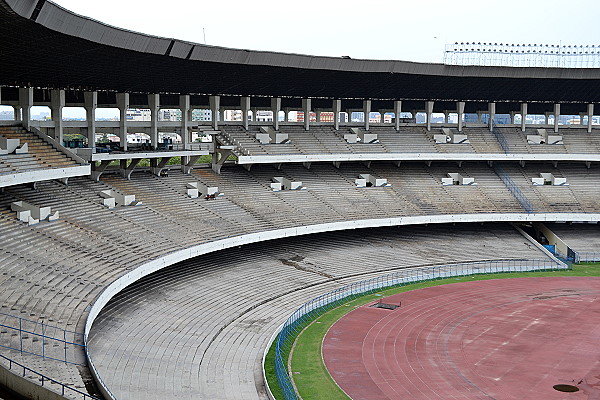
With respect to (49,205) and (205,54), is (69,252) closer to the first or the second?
(49,205)

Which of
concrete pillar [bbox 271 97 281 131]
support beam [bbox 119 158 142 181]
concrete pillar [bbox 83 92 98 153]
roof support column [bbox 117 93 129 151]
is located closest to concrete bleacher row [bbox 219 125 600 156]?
concrete pillar [bbox 271 97 281 131]

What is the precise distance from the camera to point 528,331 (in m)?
32.8

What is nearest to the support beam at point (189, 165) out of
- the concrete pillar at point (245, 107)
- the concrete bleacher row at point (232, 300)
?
the concrete pillar at point (245, 107)

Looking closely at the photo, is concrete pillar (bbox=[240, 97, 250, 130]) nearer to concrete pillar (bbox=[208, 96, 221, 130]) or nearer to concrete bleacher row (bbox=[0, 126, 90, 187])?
concrete pillar (bbox=[208, 96, 221, 130])

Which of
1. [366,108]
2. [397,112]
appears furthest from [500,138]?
[366,108]

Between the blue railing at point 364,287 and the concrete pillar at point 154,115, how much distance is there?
48.3 feet

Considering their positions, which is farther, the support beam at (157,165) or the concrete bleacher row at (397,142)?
the concrete bleacher row at (397,142)

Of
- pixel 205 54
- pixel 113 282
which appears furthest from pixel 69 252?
pixel 205 54

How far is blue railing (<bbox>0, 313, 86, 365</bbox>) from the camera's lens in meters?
19.8

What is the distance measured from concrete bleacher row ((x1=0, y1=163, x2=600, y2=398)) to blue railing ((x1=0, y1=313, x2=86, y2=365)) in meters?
0.59

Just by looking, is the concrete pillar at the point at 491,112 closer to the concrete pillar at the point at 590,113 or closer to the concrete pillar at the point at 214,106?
the concrete pillar at the point at 590,113

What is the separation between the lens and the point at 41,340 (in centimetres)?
2080

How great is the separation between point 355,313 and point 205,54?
15.2m

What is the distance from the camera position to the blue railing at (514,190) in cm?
5187
